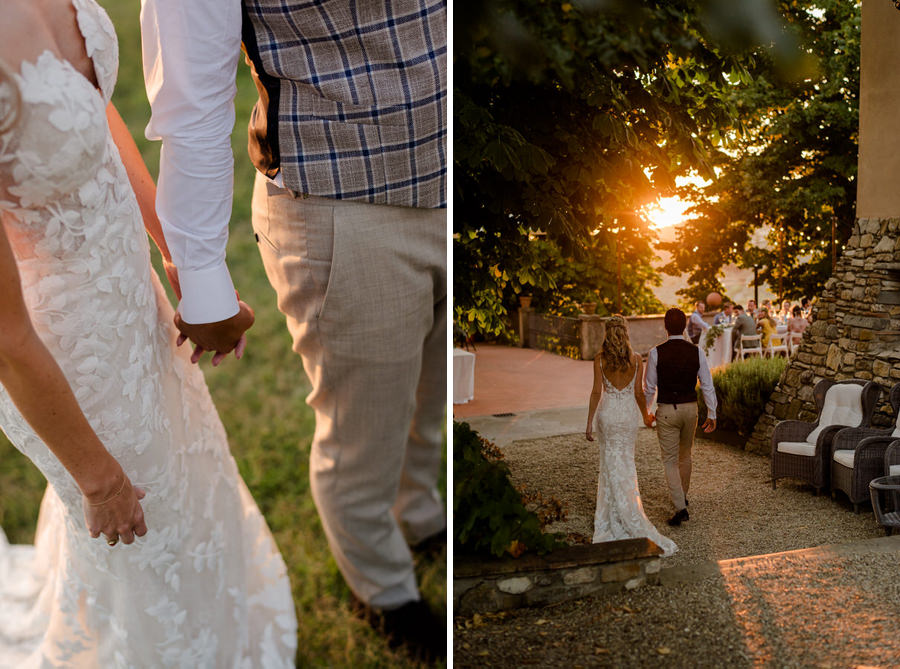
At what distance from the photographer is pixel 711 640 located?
84.0 inches

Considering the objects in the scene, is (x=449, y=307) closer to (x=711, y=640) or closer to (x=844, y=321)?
(x=711, y=640)

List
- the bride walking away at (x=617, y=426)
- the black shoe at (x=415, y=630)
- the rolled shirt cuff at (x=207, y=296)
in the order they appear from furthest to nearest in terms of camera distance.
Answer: the bride walking away at (x=617, y=426) < the black shoe at (x=415, y=630) < the rolled shirt cuff at (x=207, y=296)

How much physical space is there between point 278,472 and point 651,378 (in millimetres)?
1249

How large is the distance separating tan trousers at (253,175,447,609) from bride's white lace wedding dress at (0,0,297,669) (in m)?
0.21

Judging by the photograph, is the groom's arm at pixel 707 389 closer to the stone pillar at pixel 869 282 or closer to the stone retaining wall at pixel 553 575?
the stone pillar at pixel 869 282

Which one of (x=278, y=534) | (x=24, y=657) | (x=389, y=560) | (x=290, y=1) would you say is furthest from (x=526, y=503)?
(x=290, y=1)

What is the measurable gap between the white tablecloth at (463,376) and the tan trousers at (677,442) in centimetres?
63

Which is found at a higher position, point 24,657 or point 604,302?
point 604,302

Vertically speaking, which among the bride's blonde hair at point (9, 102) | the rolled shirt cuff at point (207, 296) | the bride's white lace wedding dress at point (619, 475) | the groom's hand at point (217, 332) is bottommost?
the bride's white lace wedding dress at point (619, 475)

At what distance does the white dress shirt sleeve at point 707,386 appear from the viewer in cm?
230

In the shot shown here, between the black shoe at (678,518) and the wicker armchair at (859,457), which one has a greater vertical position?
the wicker armchair at (859,457)

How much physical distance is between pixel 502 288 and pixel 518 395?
1.26ft

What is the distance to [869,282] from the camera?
2422 millimetres

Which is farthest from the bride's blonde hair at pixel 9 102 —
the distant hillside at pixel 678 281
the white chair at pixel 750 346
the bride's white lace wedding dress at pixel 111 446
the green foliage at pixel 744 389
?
the white chair at pixel 750 346
